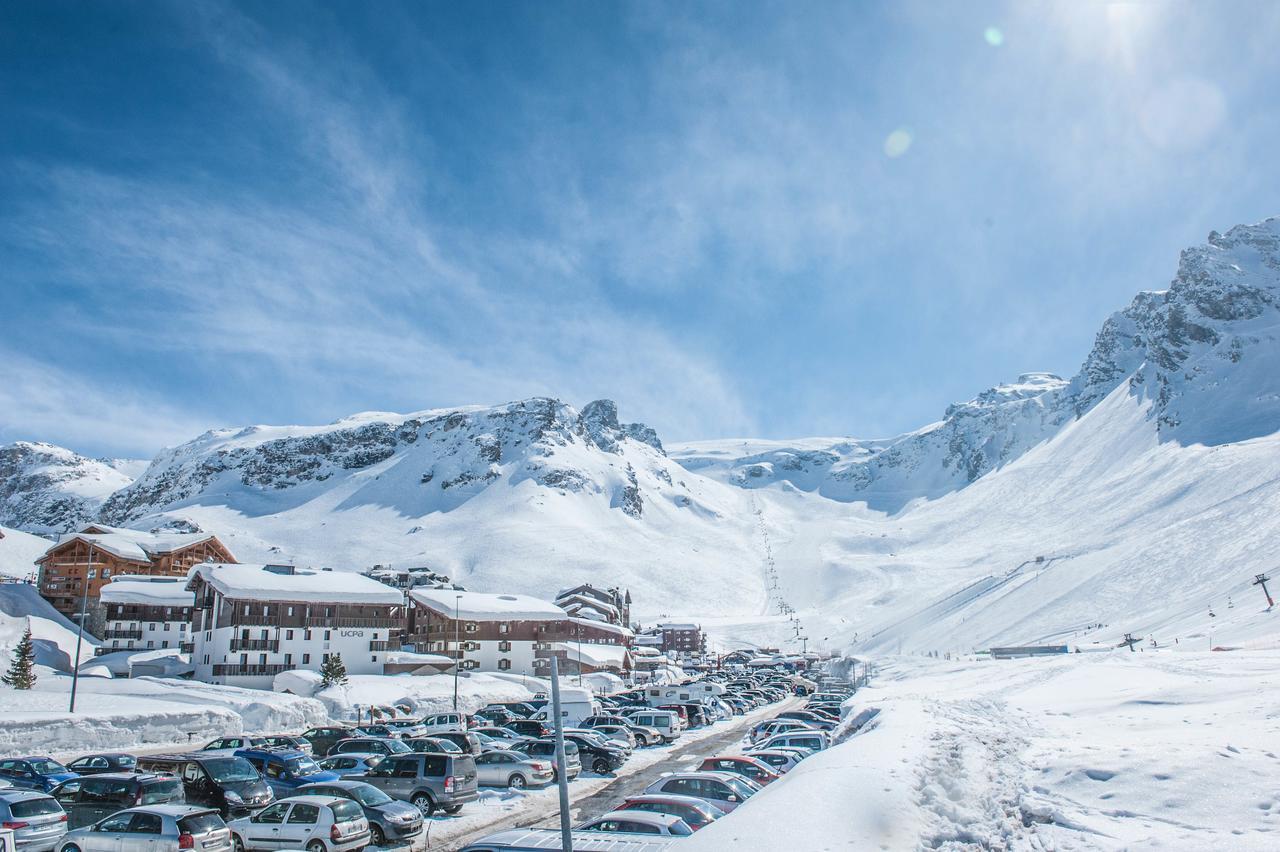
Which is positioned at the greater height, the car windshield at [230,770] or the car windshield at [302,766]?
the car windshield at [230,770]

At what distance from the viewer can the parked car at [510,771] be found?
26.3 meters

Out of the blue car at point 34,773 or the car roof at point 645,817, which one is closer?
the car roof at point 645,817

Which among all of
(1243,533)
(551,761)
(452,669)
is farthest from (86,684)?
(1243,533)

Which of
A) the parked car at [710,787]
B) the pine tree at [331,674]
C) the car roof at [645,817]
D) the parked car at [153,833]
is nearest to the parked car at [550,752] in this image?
the parked car at [710,787]

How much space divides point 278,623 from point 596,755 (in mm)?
39492

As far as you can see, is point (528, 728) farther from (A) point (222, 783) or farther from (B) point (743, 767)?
(A) point (222, 783)

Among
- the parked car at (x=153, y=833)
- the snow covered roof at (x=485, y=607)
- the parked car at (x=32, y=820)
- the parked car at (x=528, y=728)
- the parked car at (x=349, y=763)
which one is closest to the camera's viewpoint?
the parked car at (x=153, y=833)

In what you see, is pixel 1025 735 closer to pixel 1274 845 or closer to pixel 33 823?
pixel 1274 845

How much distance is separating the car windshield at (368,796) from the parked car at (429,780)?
2300 mm

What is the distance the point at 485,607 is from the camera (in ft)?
249

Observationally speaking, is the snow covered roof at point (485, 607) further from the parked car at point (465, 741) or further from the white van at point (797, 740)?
the white van at point (797, 740)

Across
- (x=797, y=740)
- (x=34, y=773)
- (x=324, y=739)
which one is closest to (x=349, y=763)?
(x=324, y=739)

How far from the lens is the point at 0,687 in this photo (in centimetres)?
4184

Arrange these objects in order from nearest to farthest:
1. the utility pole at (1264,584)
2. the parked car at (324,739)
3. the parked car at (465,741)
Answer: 1. the parked car at (465,741)
2. the parked car at (324,739)
3. the utility pole at (1264,584)
